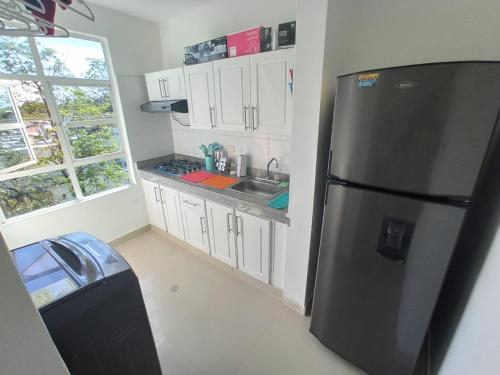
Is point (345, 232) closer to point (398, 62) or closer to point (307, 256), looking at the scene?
point (307, 256)

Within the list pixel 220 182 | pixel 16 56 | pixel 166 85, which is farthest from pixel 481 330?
pixel 16 56

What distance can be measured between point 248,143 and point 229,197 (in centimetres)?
75

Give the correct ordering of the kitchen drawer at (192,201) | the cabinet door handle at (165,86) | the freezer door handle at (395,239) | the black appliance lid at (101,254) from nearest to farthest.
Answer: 1. the black appliance lid at (101,254)
2. the freezer door handle at (395,239)
3. the kitchen drawer at (192,201)
4. the cabinet door handle at (165,86)

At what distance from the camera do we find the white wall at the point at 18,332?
422 mm

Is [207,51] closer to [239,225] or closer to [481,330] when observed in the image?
[239,225]

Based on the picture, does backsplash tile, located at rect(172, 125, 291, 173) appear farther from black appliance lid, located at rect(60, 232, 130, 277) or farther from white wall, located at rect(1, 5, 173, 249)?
black appliance lid, located at rect(60, 232, 130, 277)

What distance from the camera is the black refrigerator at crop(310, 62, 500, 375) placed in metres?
0.83

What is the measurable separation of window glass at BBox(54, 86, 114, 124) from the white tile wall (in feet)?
2.60

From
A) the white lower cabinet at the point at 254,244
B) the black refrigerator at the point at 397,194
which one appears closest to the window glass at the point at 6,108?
the white lower cabinet at the point at 254,244

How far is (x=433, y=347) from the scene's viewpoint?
1348 mm

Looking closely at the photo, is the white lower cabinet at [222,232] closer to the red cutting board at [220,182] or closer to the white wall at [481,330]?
the red cutting board at [220,182]

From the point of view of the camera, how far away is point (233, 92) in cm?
193

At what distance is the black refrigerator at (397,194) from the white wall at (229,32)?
1.03m

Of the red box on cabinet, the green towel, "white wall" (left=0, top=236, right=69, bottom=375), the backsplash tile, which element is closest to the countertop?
the green towel
